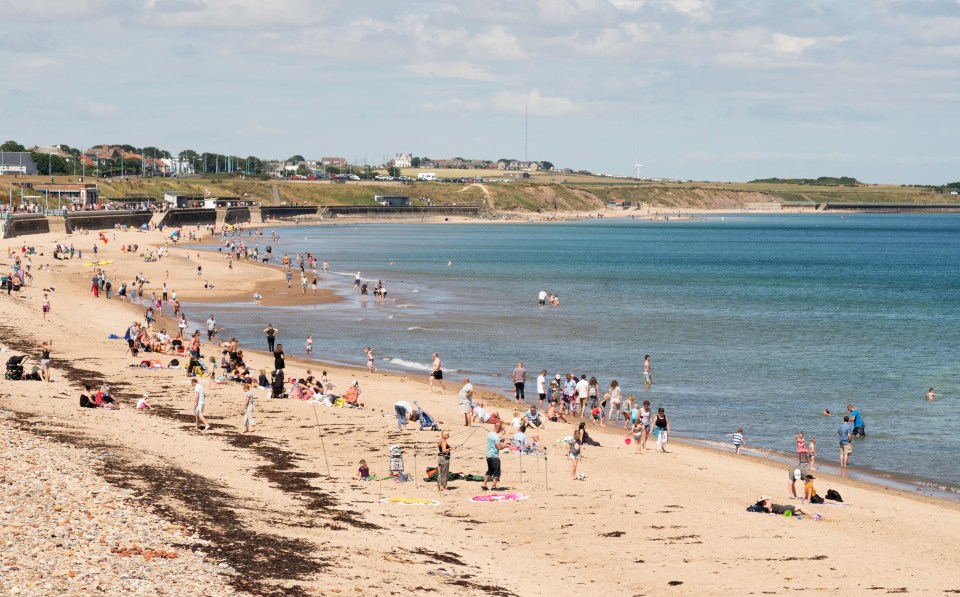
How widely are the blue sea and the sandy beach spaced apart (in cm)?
406

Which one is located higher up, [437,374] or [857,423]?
[437,374]

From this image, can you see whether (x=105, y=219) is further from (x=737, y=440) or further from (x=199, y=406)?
(x=737, y=440)

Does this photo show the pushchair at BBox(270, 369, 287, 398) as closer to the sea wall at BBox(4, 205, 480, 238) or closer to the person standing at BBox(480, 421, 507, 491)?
the person standing at BBox(480, 421, 507, 491)

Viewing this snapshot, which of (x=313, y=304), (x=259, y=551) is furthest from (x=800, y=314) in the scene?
(x=259, y=551)

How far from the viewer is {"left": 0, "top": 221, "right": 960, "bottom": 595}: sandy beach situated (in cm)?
1391

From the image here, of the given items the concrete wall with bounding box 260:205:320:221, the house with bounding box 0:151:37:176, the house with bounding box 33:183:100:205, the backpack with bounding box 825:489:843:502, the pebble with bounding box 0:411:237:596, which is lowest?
the backpack with bounding box 825:489:843:502

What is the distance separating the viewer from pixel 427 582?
556 inches

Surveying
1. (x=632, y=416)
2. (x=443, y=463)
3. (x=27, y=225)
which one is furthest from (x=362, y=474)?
(x=27, y=225)

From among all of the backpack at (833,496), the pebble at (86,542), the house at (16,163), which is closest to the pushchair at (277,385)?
the pebble at (86,542)

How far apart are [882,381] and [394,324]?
73.1 ft

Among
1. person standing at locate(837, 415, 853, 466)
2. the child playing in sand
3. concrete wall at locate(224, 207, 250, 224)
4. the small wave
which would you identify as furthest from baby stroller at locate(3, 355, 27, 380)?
concrete wall at locate(224, 207, 250, 224)

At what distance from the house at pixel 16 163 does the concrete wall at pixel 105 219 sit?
1656 inches

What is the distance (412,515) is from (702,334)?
33.7 m

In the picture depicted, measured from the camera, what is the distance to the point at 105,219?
10581cm
